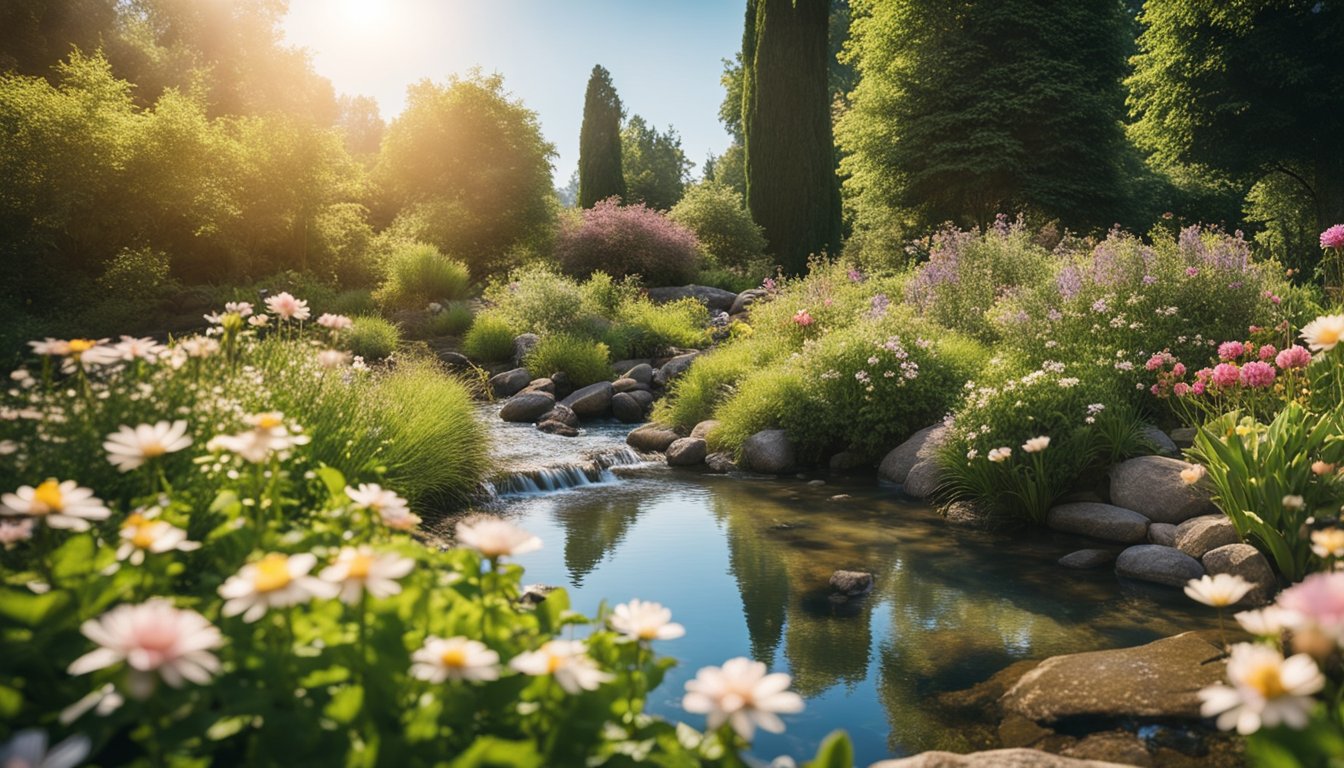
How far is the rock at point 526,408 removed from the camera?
1018cm

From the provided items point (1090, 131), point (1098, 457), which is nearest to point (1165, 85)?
point (1090, 131)

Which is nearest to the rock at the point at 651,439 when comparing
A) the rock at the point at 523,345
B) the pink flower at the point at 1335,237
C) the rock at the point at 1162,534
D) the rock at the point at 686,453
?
the rock at the point at 686,453

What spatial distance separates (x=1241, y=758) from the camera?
2750 mm

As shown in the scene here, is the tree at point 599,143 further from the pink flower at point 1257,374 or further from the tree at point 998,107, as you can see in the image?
the pink flower at point 1257,374

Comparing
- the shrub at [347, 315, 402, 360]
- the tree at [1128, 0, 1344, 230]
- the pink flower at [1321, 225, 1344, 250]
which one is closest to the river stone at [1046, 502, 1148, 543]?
the pink flower at [1321, 225, 1344, 250]

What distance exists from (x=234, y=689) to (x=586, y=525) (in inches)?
198

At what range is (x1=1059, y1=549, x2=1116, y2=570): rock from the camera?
5.05 metres

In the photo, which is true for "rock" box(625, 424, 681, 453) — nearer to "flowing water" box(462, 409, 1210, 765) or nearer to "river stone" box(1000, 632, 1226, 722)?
"flowing water" box(462, 409, 1210, 765)

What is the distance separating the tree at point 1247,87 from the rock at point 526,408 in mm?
14843

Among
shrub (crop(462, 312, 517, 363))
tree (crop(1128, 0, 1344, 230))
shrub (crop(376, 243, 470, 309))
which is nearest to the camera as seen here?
shrub (crop(462, 312, 517, 363))

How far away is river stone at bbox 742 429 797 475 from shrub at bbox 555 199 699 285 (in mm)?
10712

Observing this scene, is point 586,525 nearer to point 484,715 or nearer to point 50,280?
point 484,715

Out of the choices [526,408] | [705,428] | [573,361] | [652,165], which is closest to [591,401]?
[526,408]

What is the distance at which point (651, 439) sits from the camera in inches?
355
